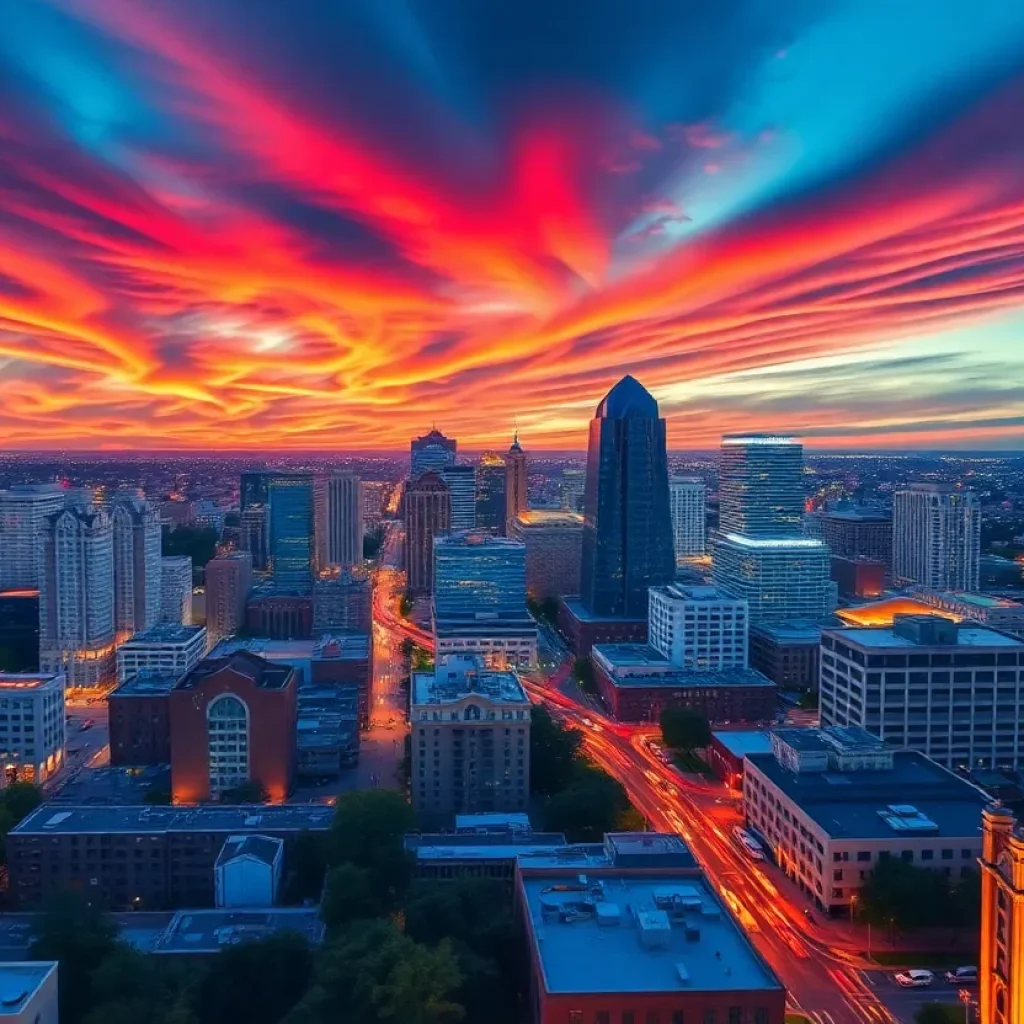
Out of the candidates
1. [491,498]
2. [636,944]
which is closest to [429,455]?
[491,498]

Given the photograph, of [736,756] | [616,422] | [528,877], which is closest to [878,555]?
[616,422]

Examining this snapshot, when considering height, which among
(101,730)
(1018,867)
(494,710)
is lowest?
(101,730)

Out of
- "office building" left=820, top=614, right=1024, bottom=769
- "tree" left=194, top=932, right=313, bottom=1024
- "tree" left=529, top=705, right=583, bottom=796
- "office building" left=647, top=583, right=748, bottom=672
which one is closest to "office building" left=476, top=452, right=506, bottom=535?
"office building" left=647, top=583, right=748, bottom=672

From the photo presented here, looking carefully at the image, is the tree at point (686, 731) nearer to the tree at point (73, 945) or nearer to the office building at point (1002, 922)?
the tree at point (73, 945)

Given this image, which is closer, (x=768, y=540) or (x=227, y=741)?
(x=227, y=741)

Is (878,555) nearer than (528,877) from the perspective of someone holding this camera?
No

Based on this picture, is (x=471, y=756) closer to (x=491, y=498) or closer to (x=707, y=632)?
(x=707, y=632)

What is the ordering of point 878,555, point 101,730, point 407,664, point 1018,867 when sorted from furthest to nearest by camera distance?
point 878,555
point 407,664
point 101,730
point 1018,867

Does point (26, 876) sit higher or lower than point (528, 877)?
lower

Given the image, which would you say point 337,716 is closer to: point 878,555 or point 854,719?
point 854,719
